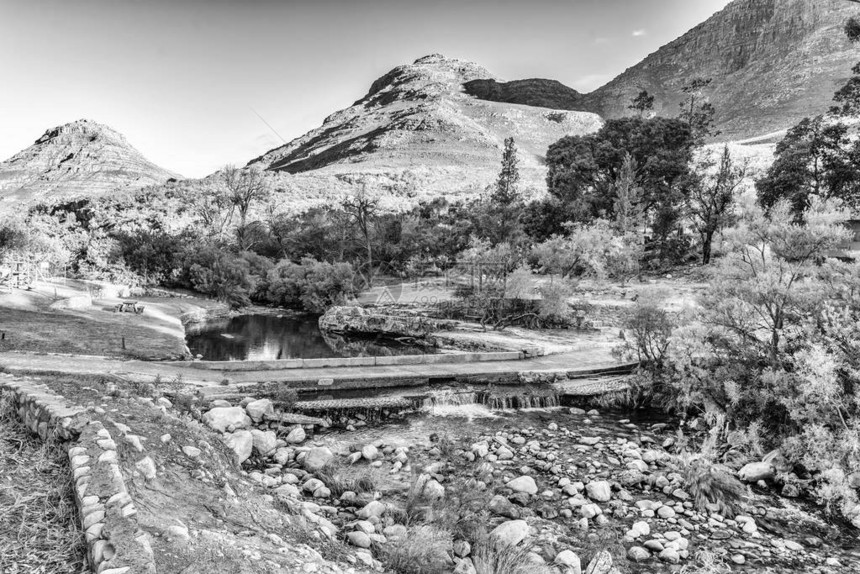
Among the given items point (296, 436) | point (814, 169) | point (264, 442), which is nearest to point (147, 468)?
point (264, 442)

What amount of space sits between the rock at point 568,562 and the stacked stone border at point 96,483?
5.13m

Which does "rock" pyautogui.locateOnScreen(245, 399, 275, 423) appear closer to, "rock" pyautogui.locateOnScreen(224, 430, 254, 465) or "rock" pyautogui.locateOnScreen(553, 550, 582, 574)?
"rock" pyautogui.locateOnScreen(224, 430, 254, 465)

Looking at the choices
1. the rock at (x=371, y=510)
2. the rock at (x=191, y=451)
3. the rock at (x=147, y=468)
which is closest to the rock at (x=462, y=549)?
the rock at (x=371, y=510)

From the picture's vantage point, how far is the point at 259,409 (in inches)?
448

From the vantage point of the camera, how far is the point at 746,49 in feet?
499

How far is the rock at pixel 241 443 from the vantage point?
29.2 ft

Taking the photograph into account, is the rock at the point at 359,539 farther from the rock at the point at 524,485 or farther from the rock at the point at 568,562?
the rock at the point at 524,485

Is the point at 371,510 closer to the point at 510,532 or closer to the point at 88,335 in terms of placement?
the point at 510,532

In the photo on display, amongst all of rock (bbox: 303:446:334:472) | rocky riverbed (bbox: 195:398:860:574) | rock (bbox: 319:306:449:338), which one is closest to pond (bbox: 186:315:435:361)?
rock (bbox: 319:306:449:338)

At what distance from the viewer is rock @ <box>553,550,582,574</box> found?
634 cm

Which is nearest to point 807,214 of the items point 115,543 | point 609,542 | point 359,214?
point 609,542

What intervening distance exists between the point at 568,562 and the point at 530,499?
2042mm

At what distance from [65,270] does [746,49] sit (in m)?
186

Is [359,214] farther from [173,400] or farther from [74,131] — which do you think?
[74,131]
